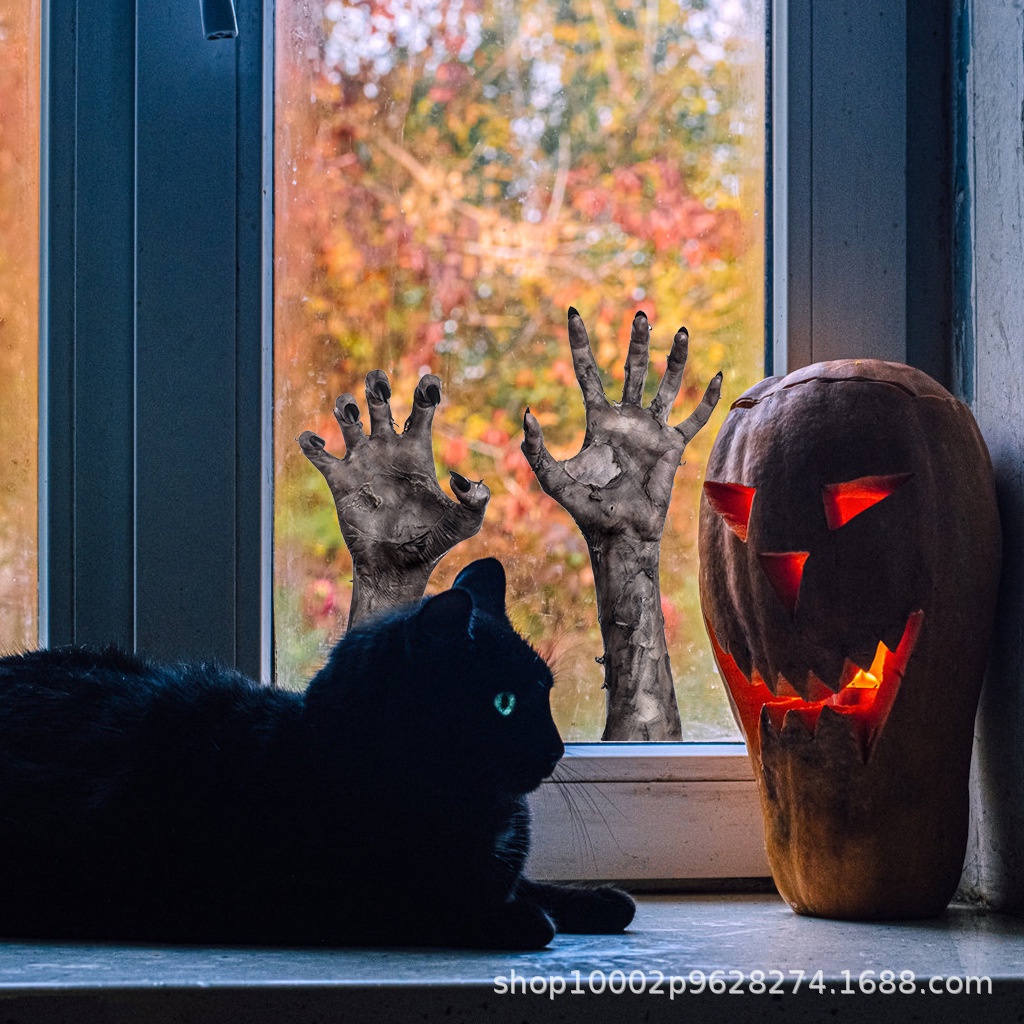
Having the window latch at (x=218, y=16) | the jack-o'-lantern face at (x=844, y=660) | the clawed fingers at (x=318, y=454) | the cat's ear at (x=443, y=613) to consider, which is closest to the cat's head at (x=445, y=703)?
the cat's ear at (x=443, y=613)

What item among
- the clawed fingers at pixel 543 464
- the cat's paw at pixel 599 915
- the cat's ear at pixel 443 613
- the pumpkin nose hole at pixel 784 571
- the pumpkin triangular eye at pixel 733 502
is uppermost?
the clawed fingers at pixel 543 464

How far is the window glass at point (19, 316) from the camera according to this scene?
1.24 metres

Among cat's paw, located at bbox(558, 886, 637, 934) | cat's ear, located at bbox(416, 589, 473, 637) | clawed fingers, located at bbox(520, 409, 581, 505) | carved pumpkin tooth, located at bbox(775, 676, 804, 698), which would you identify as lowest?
cat's paw, located at bbox(558, 886, 637, 934)

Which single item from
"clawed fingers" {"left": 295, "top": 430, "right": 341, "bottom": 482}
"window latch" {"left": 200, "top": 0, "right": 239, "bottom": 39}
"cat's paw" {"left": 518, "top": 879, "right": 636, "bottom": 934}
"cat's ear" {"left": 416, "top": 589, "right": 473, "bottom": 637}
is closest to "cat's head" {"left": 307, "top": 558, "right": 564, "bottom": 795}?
"cat's ear" {"left": 416, "top": 589, "right": 473, "bottom": 637}

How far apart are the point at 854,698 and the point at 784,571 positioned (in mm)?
125

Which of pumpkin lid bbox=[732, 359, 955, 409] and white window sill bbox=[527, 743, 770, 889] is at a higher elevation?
pumpkin lid bbox=[732, 359, 955, 409]

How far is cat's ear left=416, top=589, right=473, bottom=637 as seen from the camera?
0.88 m

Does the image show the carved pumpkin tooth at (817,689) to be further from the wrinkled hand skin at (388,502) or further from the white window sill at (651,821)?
the wrinkled hand skin at (388,502)

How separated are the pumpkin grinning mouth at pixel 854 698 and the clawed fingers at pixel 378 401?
48 centimetres

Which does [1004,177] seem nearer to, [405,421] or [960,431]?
[960,431]

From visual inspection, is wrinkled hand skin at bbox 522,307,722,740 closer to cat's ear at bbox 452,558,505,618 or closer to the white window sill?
the white window sill

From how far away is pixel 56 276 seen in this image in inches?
49.4

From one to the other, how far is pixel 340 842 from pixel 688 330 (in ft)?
2.42

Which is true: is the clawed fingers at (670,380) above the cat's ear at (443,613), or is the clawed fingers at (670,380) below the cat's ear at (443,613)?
above
